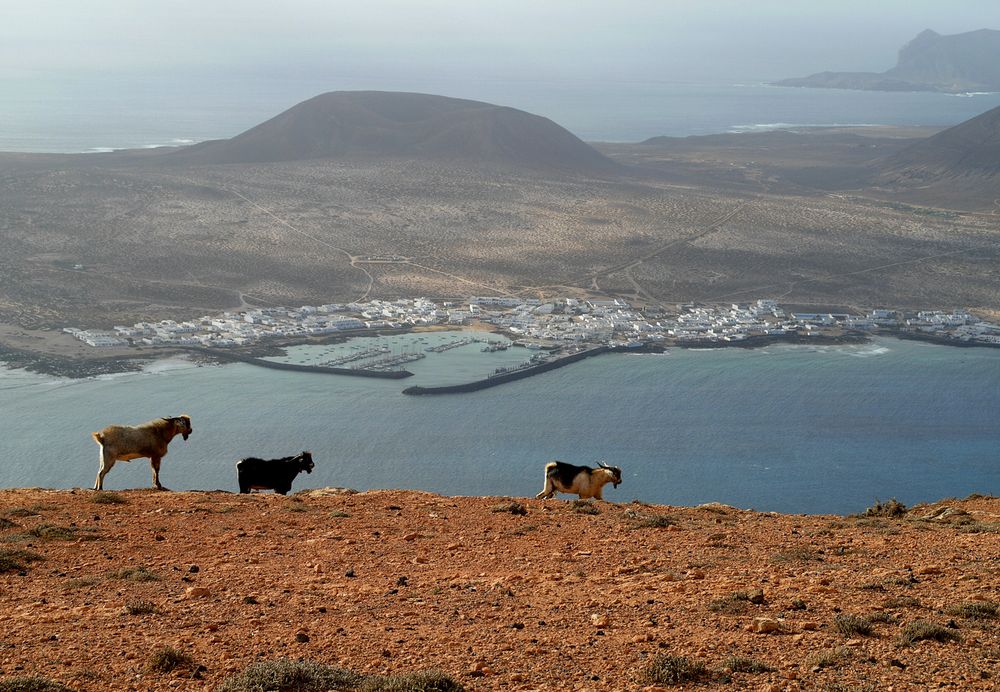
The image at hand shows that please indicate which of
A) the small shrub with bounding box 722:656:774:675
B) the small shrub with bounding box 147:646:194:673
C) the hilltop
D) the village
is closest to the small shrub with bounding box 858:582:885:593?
the small shrub with bounding box 722:656:774:675

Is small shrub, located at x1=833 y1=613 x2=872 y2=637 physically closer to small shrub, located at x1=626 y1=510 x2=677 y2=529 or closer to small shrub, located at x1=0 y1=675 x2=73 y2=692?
small shrub, located at x1=626 y1=510 x2=677 y2=529

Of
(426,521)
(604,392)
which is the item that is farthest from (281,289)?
(426,521)

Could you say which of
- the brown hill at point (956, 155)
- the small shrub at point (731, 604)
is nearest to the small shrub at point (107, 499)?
the small shrub at point (731, 604)

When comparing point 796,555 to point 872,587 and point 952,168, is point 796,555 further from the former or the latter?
point 952,168

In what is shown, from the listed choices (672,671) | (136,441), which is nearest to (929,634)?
(672,671)

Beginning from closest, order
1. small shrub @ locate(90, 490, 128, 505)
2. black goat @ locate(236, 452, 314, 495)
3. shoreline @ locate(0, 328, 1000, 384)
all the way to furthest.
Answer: small shrub @ locate(90, 490, 128, 505) → black goat @ locate(236, 452, 314, 495) → shoreline @ locate(0, 328, 1000, 384)

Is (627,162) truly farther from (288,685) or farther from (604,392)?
(288,685)
